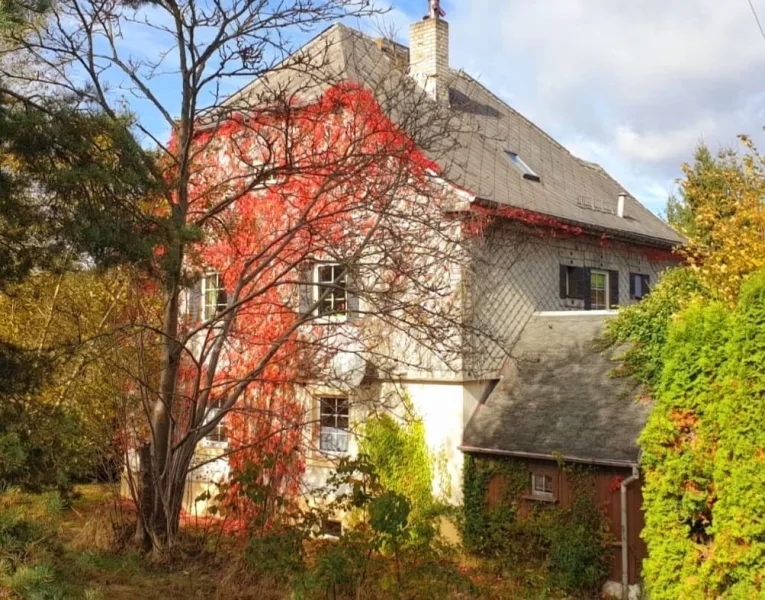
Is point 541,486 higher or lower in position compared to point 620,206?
lower

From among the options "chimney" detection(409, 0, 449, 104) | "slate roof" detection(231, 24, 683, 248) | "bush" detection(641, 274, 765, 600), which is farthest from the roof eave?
"chimney" detection(409, 0, 449, 104)

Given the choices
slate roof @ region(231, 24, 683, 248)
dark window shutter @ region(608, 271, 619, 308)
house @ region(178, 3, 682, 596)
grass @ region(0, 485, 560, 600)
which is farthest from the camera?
dark window shutter @ region(608, 271, 619, 308)

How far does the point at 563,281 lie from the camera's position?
17406mm

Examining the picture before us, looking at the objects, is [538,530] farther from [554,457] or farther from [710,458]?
[710,458]

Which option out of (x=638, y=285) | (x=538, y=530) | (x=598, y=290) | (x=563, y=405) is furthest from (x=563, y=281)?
(x=538, y=530)

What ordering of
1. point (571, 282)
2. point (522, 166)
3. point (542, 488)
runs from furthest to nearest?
point (522, 166) → point (571, 282) → point (542, 488)

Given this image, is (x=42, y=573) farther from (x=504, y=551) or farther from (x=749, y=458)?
(x=504, y=551)

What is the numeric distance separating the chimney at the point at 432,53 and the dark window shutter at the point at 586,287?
205 inches

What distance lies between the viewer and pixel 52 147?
6.61 m

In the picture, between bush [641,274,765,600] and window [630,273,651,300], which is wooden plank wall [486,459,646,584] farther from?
window [630,273,651,300]

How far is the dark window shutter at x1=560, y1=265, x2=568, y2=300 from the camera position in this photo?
17.4 metres

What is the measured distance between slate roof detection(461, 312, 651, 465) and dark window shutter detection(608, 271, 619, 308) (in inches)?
118

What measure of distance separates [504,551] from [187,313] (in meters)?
7.71

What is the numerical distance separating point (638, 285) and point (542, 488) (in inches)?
322
